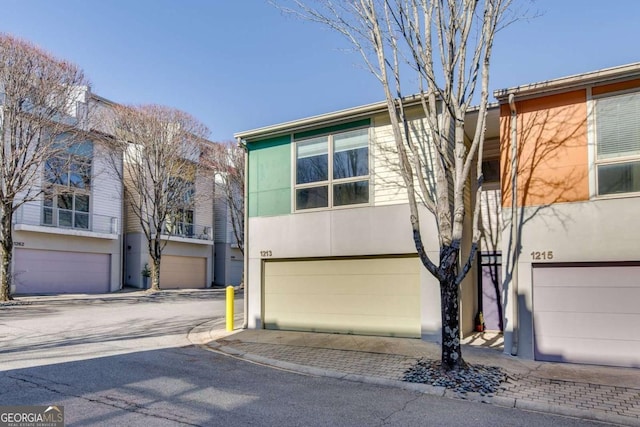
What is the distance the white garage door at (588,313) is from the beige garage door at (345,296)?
2.49m

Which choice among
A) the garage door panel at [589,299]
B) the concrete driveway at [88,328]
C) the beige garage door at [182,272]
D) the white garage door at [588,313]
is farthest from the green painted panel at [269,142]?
the beige garage door at [182,272]

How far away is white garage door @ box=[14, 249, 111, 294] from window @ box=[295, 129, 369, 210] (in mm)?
16964

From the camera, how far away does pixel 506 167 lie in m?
9.09

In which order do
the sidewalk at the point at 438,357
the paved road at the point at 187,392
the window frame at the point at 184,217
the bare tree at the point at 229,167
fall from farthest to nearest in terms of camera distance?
the window frame at the point at 184,217, the bare tree at the point at 229,167, the sidewalk at the point at 438,357, the paved road at the point at 187,392

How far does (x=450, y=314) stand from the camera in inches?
277

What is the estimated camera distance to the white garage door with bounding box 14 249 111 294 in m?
21.6

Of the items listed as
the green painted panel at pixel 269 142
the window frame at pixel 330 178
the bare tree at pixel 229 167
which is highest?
the bare tree at pixel 229 167

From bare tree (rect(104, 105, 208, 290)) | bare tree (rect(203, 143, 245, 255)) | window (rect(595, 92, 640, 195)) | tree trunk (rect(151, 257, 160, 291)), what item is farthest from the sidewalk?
bare tree (rect(203, 143, 245, 255))

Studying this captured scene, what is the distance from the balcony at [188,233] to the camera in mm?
27969

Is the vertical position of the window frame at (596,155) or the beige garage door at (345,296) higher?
the window frame at (596,155)

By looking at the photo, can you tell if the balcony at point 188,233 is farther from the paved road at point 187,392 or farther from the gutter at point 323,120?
the paved road at point 187,392

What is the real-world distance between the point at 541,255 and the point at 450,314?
2673mm

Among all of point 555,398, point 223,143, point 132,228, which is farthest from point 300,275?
point 132,228

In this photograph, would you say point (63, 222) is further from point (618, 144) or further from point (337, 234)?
point (618, 144)
